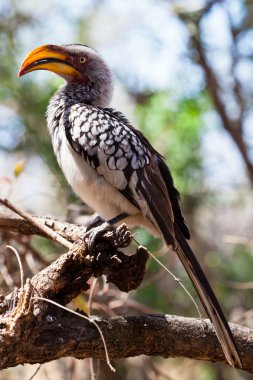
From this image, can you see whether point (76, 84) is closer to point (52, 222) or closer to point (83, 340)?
point (52, 222)

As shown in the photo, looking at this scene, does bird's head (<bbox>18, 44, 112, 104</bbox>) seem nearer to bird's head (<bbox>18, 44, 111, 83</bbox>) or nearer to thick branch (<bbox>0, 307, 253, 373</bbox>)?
bird's head (<bbox>18, 44, 111, 83</bbox>)

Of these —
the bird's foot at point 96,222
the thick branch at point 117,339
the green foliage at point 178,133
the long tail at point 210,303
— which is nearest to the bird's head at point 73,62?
the bird's foot at point 96,222

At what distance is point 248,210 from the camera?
7391 mm

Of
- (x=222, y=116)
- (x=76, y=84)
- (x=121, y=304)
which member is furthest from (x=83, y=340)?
(x=222, y=116)

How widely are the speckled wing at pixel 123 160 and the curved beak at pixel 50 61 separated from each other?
0.38m

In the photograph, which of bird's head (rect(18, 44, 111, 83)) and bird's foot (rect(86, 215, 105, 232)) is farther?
bird's head (rect(18, 44, 111, 83))

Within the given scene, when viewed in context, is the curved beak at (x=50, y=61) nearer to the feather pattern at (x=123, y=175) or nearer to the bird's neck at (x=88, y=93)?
the bird's neck at (x=88, y=93)

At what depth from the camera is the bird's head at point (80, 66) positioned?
11.3 feet

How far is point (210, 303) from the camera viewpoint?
2.63 metres

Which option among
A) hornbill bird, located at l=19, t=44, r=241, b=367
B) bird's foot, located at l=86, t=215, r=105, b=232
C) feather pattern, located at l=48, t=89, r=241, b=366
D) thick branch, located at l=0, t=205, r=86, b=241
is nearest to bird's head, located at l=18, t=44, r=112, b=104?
hornbill bird, located at l=19, t=44, r=241, b=367

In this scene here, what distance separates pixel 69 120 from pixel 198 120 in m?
2.10

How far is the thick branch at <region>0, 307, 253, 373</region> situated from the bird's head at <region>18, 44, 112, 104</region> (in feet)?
4.83

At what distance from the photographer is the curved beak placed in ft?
10.7

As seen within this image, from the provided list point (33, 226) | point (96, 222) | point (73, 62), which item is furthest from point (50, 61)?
point (33, 226)
